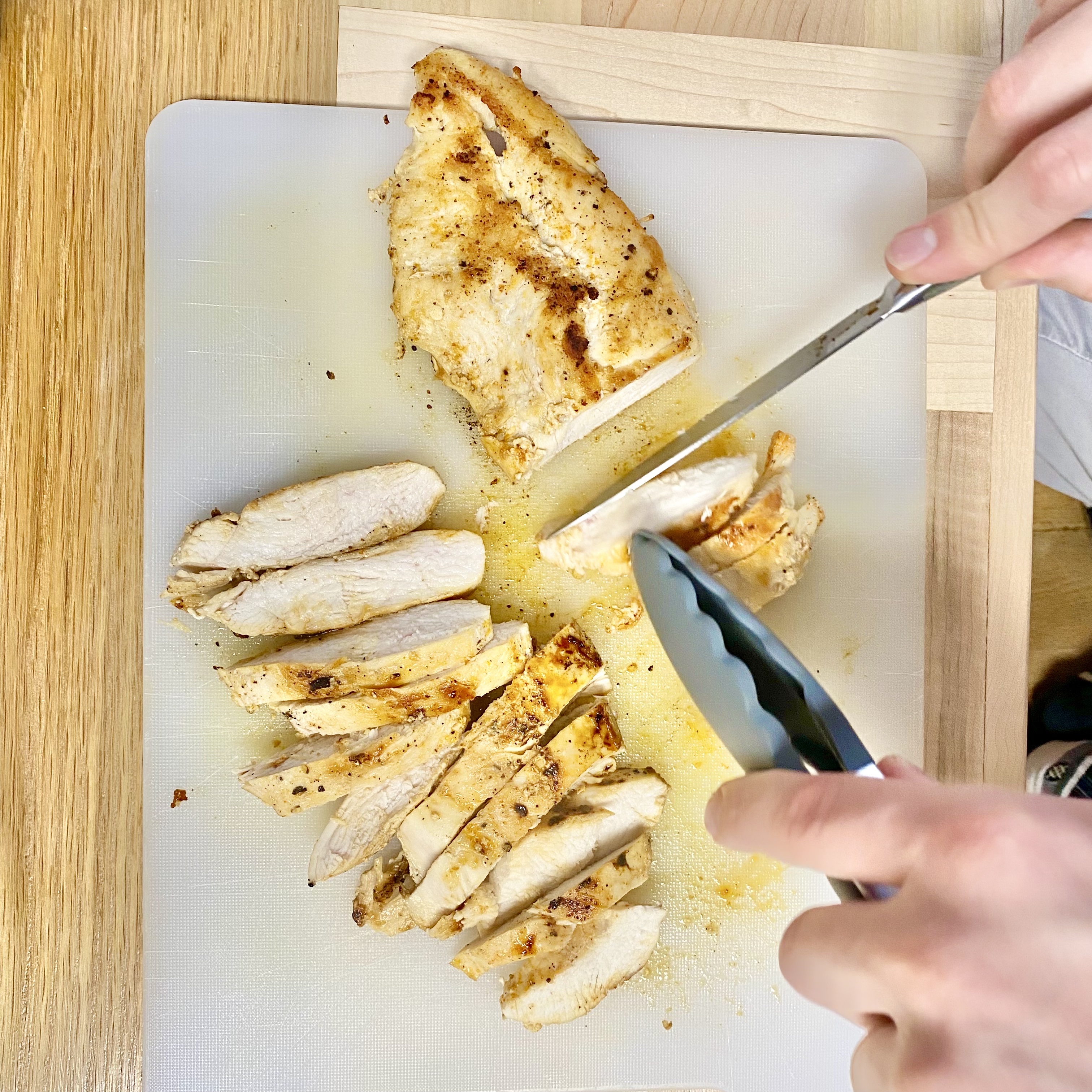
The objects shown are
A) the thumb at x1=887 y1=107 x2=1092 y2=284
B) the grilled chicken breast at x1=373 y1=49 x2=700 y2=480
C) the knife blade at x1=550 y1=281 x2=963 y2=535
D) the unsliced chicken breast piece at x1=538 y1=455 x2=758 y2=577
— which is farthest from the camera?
the unsliced chicken breast piece at x1=538 y1=455 x2=758 y2=577

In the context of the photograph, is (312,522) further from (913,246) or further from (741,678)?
(913,246)

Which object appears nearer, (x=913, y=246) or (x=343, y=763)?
(x=913, y=246)

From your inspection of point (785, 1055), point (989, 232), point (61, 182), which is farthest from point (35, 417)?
point (785, 1055)

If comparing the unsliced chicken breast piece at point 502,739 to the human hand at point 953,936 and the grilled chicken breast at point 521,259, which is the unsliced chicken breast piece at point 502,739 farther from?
the human hand at point 953,936

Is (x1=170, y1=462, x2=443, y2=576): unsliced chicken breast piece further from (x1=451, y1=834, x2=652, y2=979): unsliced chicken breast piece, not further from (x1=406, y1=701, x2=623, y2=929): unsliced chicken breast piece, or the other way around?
(x1=451, y1=834, x2=652, y2=979): unsliced chicken breast piece

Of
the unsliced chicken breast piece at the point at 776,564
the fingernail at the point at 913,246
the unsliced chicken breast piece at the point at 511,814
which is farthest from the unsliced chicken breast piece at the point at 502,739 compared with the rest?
the fingernail at the point at 913,246

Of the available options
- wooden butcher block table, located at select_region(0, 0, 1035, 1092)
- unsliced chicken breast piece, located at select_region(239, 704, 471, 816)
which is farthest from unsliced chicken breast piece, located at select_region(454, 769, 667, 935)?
wooden butcher block table, located at select_region(0, 0, 1035, 1092)

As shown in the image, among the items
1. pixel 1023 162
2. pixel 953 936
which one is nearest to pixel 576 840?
pixel 953 936
